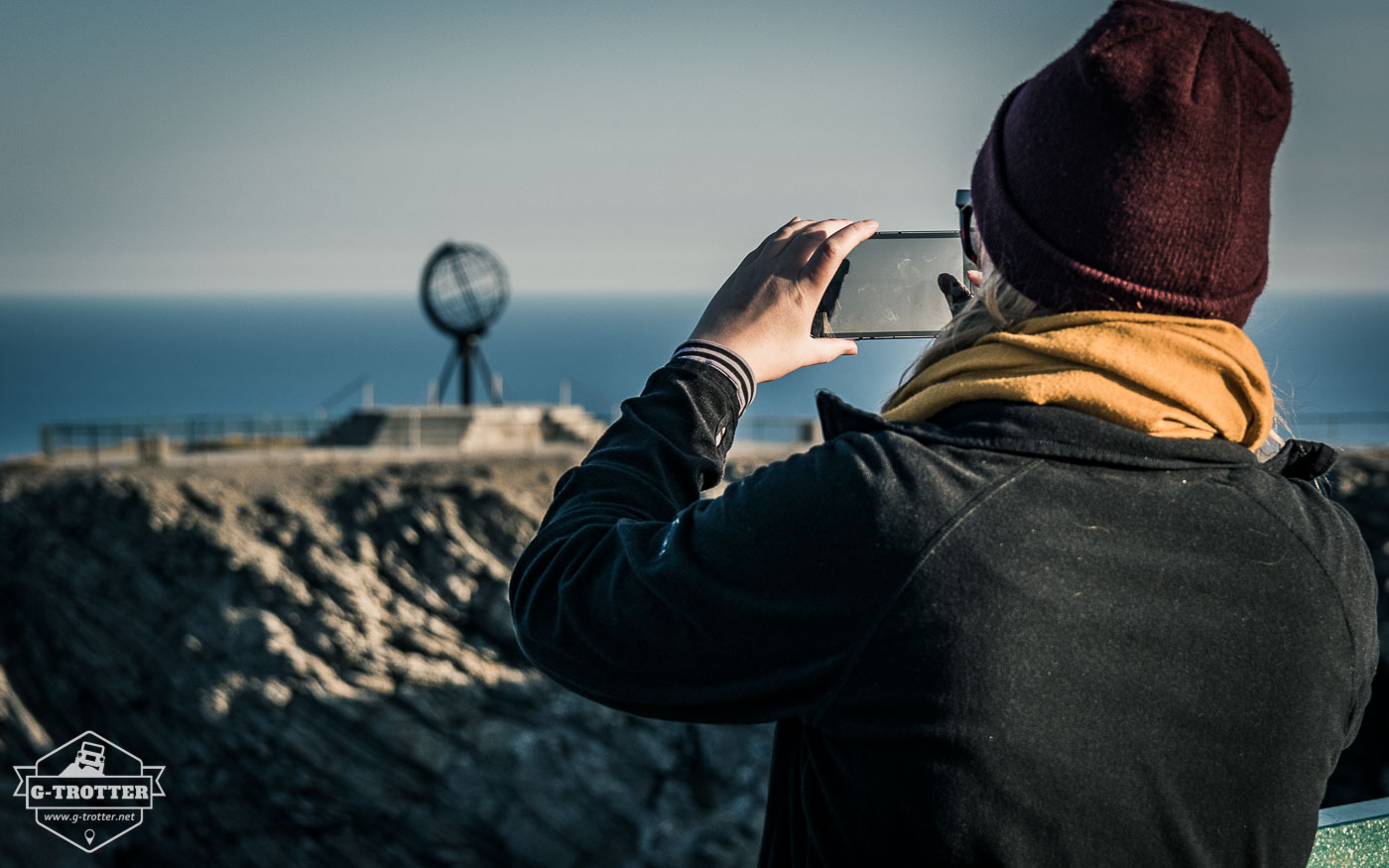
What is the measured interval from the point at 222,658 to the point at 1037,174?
22.1 meters

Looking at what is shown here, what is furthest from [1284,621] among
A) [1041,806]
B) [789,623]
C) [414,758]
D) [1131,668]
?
[414,758]

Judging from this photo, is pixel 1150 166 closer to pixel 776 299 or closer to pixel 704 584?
pixel 776 299

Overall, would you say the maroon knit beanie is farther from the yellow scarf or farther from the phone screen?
the phone screen

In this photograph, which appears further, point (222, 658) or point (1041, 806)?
point (222, 658)

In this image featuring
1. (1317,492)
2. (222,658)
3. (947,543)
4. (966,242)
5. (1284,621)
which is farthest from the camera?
(222,658)

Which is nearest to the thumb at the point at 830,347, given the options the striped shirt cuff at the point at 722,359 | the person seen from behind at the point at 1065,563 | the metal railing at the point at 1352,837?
the striped shirt cuff at the point at 722,359

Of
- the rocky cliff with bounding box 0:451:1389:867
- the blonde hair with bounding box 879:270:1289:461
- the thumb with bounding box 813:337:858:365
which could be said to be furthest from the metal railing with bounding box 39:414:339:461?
the blonde hair with bounding box 879:270:1289:461

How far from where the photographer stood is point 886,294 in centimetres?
185

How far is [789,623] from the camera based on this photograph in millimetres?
1371

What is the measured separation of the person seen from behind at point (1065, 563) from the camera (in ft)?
4.44

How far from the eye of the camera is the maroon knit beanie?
1.41 meters

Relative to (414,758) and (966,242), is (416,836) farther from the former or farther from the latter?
(966,242)

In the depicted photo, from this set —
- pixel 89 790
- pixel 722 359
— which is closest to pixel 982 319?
pixel 722 359

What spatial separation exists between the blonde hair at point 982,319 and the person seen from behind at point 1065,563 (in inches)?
0.9
